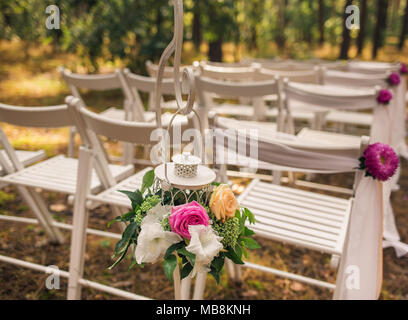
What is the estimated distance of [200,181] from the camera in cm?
107

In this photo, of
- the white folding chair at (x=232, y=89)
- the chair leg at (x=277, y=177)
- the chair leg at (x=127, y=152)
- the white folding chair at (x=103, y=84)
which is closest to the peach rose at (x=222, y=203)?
the white folding chair at (x=232, y=89)

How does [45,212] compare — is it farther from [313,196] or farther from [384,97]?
[384,97]

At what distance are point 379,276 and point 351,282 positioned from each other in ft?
0.43

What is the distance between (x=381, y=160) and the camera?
1502mm

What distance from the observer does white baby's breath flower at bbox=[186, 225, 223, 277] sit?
959 mm

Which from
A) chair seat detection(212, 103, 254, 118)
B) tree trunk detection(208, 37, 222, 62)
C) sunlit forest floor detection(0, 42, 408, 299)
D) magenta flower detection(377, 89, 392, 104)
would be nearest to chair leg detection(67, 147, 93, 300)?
sunlit forest floor detection(0, 42, 408, 299)

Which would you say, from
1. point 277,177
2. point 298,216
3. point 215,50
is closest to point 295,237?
point 298,216

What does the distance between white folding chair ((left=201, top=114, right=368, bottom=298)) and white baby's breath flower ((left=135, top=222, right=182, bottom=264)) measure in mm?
440

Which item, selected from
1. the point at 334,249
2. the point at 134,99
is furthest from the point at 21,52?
the point at 334,249

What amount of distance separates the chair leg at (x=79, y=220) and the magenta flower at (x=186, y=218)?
0.93 meters

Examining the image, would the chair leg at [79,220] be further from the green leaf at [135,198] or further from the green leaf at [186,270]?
the green leaf at [186,270]

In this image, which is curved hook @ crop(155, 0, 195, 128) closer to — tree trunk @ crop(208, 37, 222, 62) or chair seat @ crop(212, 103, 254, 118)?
chair seat @ crop(212, 103, 254, 118)

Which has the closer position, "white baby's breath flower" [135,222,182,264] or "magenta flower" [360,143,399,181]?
"white baby's breath flower" [135,222,182,264]

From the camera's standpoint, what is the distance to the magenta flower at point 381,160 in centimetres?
148
